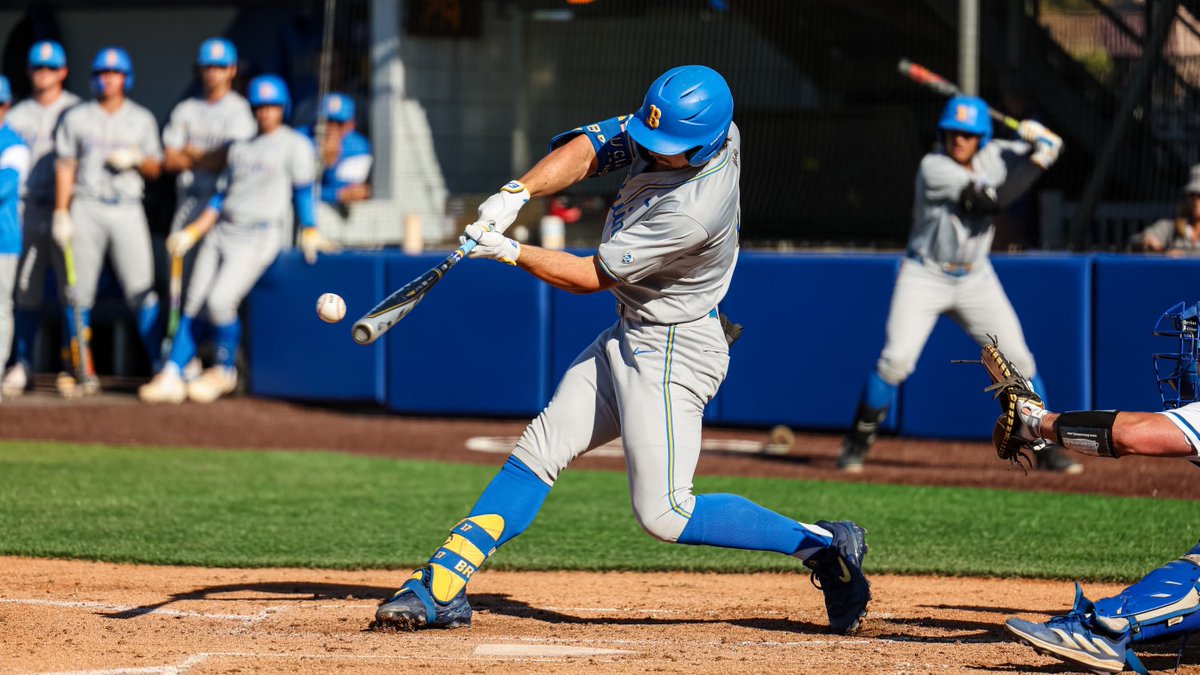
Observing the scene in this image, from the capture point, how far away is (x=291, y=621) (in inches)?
191

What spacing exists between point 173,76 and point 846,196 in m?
6.77

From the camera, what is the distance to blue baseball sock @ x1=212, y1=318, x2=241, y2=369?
11.0 metres

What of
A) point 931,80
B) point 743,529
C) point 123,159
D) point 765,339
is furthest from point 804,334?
point 743,529

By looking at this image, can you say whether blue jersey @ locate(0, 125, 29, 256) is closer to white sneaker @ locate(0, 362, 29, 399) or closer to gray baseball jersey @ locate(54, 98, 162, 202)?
gray baseball jersey @ locate(54, 98, 162, 202)

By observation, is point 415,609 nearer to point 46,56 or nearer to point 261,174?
point 261,174

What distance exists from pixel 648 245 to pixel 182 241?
7154mm

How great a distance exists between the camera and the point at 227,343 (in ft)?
36.4

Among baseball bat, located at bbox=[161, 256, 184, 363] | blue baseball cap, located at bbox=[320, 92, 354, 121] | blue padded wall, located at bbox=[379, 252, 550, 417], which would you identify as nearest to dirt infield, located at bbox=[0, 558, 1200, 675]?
blue padded wall, located at bbox=[379, 252, 550, 417]

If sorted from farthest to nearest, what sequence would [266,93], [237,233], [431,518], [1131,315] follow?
1. [237,233]
2. [266,93]
3. [1131,315]
4. [431,518]

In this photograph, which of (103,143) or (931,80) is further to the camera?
(103,143)

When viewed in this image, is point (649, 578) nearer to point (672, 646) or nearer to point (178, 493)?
point (672, 646)

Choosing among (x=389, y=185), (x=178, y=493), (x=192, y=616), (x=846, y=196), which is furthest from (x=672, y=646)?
(x=389, y=185)

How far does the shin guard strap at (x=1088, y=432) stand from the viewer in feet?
12.7

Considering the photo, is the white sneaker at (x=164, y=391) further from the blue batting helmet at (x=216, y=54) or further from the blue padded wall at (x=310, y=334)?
the blue batting helmet at (x=216, y=54)
